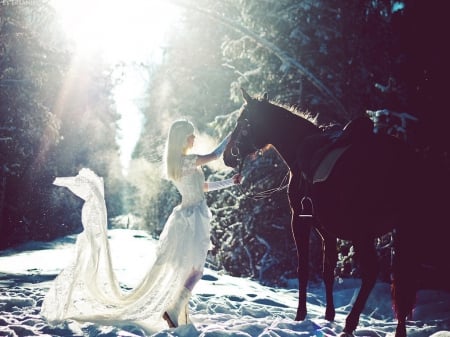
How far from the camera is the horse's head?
215 inches

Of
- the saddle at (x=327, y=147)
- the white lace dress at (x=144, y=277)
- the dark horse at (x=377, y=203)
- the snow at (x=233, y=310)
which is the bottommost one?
the snow at (x=233, y=310)

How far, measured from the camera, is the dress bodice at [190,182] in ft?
17.6

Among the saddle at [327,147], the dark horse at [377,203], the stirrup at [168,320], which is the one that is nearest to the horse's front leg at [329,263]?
the dark horse at [377,203]

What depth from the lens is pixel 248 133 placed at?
549 cm

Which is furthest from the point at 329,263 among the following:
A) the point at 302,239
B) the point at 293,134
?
the point at 293,134

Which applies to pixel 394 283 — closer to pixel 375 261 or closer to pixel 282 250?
pixel 375 261

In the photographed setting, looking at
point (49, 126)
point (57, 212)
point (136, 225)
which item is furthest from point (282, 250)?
point (136, 225)

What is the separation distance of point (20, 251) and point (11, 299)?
1071 cm

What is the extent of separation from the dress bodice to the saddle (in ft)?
4.01

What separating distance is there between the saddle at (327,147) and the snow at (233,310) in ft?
5.59

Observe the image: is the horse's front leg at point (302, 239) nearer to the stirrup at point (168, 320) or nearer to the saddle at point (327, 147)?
the saddle at point (327, 147)

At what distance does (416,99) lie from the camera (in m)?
7.62

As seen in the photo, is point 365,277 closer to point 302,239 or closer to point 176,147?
point 302,239

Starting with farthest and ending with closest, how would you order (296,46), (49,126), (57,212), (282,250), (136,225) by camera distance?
(136,225), (57,212), (49,126), (282,250), (296,46)
